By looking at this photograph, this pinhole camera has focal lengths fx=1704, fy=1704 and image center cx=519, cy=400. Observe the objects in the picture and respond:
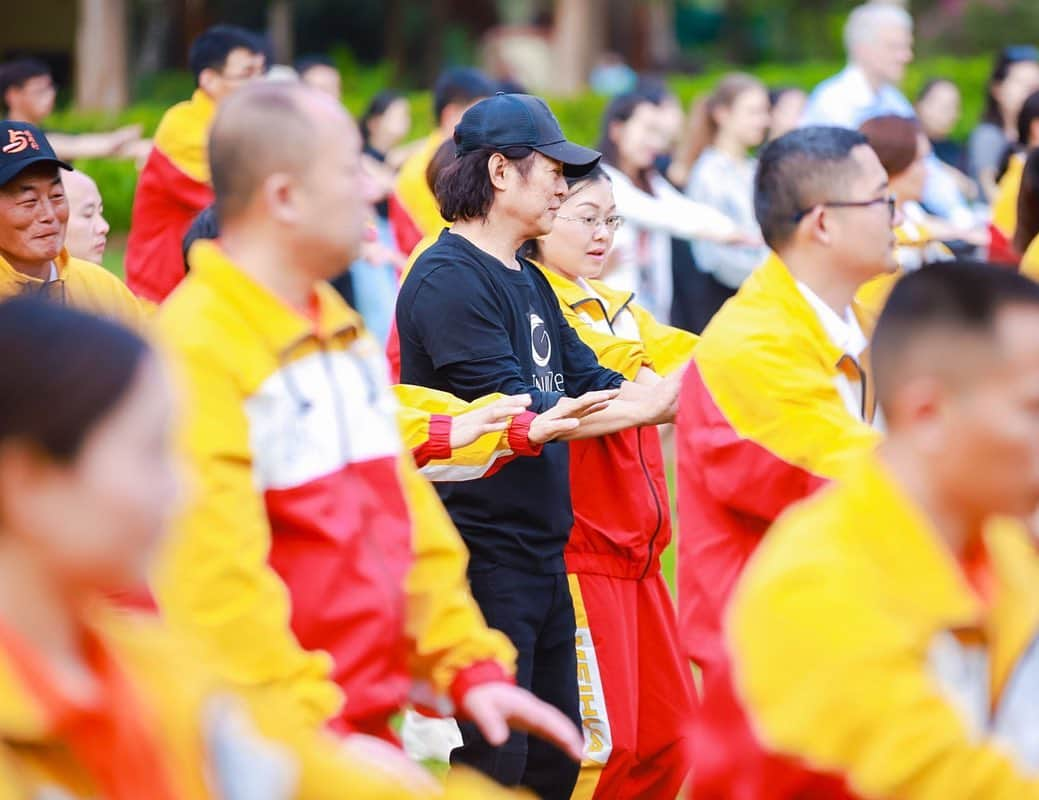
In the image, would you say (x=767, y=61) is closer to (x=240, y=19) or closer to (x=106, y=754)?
(x=240, y=19)

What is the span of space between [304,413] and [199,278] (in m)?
0.31

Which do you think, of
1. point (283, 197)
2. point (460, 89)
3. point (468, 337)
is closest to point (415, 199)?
point (460, 89)

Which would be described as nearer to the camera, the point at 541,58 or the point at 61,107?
the point at 61,107

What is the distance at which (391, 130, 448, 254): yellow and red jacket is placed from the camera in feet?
32.9

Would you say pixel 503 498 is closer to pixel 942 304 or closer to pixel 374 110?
pixel 942 304

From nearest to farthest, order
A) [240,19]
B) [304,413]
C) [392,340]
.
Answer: [304,413] < [392,340] < [240,19]

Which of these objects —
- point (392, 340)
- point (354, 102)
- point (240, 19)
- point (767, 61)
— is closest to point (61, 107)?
point (240, 19)

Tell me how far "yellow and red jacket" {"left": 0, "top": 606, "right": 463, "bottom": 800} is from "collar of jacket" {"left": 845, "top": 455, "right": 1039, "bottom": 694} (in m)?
0.69

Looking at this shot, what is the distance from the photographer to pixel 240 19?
110 ft

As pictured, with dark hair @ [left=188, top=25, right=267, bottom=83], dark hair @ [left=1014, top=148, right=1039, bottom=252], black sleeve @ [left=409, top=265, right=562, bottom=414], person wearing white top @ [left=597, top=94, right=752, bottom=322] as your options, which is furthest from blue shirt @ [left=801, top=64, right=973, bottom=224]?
black sleeve @ [left=409, top=265, right=562, bottom=414]

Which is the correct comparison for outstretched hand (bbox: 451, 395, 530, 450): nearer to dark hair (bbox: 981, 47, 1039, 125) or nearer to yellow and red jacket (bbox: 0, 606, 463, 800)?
yellow and red jacket (bbox: 0, 606, 463, 800)

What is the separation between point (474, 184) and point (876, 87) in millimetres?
6551

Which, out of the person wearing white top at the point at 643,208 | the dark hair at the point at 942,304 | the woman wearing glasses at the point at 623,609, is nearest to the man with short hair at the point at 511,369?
the woman wearing glasses at the point at 623,609

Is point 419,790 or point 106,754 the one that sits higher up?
point 106,754
